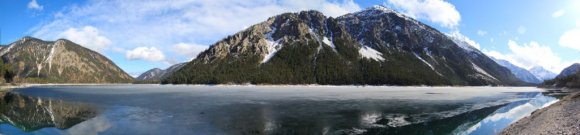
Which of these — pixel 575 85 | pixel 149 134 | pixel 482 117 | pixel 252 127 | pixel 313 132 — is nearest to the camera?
pixel 149 134

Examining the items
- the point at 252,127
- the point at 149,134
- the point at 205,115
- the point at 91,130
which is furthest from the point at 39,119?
the point at 252,127

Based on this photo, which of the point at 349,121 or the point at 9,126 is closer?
the point at 9,126

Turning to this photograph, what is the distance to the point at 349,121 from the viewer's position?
3553 centimetres

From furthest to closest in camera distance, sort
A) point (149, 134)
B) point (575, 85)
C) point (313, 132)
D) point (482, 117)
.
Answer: point (575, 85)
point (482, 117)
point (313, 132)
point (149, 134)

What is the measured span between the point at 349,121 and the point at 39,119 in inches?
1070

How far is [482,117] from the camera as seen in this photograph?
42.6 metres

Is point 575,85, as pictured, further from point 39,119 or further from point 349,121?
point 39,119

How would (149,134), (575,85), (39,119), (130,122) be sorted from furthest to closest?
(575,85) → (39,119) → (130,122) → (149,134)

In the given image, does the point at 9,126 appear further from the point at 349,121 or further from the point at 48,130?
the point at 349,121

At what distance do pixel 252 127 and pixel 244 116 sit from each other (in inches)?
303

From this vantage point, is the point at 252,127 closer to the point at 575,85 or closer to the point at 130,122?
the point at 130,122

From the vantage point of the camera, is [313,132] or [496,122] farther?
[496,122]

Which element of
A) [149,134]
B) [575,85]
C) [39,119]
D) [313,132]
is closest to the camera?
[149,134]

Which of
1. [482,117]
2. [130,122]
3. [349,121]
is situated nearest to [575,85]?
[482,117]
